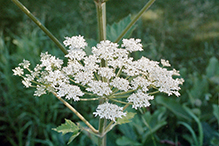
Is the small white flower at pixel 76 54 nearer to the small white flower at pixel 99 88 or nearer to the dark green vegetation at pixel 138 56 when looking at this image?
the small white flower at pixel 99 88

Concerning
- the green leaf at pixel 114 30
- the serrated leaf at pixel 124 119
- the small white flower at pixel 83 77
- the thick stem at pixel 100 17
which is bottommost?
the serrated leaf at pixel 124 119

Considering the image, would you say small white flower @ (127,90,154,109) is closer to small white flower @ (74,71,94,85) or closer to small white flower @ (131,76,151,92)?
small white flower @ (131,76,151,92)

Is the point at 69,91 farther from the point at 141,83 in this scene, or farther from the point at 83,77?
the point at 141,83

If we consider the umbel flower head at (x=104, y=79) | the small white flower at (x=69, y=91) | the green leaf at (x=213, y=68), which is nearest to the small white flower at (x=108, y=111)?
the umbel flower head at (x=104, y=79)

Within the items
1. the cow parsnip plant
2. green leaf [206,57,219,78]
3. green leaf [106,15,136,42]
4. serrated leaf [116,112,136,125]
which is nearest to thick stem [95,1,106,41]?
the cow parsnip plant

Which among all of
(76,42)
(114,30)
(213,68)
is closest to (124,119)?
(76,42)

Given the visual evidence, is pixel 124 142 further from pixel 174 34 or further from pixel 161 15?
pixel 161 15

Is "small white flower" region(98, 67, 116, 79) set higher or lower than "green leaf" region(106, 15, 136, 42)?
lower


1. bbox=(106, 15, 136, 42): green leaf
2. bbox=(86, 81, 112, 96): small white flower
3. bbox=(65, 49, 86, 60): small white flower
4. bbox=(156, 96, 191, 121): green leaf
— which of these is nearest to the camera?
bbox=(86, 81, 112, 96): small white flower

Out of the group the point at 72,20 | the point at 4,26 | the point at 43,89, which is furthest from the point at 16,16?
the point at 43,89
